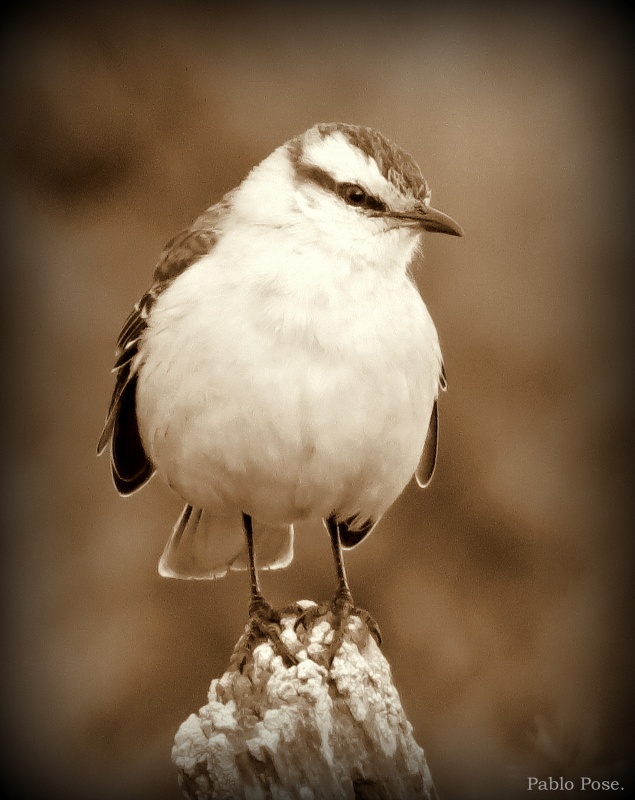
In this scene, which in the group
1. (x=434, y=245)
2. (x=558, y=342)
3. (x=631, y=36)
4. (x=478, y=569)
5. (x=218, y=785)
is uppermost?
(x=631, y=36)

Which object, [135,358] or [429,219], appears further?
[135,358]

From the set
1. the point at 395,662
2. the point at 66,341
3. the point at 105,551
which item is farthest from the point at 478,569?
the point at 66,341

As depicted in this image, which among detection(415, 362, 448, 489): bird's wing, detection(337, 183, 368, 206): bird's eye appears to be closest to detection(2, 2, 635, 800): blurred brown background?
detection(415, 362, 448, 489): bird's wing

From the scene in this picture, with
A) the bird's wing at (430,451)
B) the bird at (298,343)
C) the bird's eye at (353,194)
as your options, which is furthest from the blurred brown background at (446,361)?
the bird's eye at (353,194)

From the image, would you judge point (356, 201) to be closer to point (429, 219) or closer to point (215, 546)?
point (429, 219)

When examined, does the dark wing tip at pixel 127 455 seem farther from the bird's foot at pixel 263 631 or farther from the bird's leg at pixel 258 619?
the bird's foot at pixel 263 631

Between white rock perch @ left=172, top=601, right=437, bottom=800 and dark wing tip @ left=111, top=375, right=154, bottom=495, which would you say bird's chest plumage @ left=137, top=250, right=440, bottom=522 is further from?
white rock perch @ left=172, top=601, right=437, bottom=800

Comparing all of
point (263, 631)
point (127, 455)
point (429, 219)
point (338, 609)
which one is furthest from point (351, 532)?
point (429, 219)

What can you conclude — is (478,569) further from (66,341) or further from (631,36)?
(631,36)
